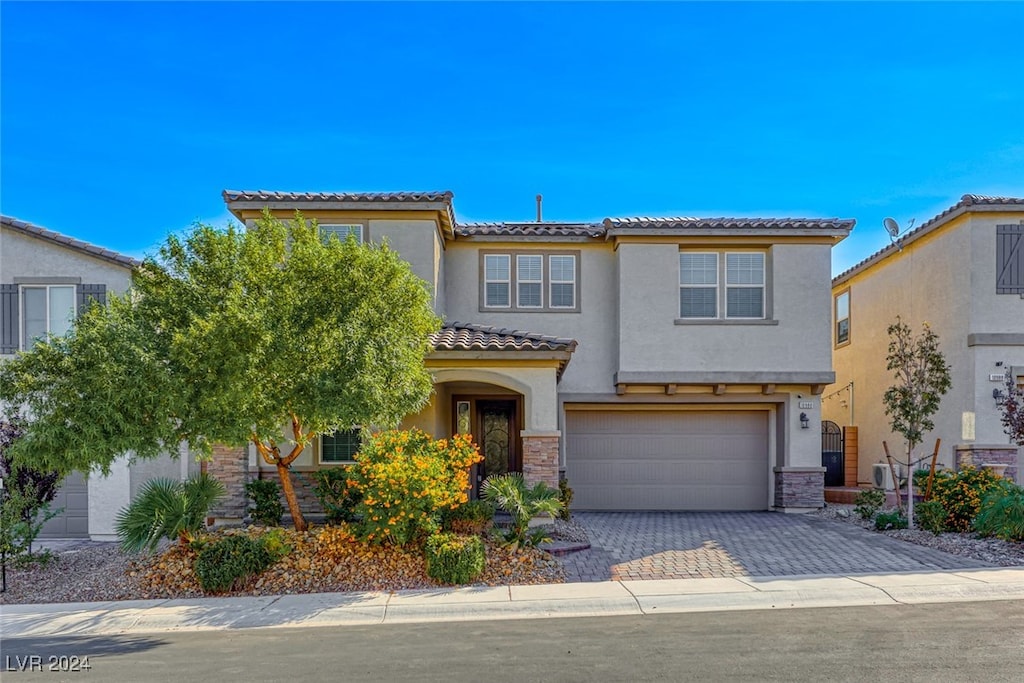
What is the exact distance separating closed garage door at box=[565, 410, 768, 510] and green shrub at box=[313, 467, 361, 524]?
6555 mm

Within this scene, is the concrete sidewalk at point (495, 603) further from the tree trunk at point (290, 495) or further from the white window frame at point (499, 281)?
the white window frame at point (499, 281)

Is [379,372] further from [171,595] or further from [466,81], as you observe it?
[466,81]

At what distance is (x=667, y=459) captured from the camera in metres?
16.8

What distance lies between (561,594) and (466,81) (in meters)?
9.35

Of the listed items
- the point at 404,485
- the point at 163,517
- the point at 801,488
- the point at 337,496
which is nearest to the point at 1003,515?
the point at 801,488

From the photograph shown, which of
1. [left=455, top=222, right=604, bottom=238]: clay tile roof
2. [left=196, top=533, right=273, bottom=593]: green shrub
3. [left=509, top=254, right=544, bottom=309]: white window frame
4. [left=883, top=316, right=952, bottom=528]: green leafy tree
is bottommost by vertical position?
[left=196, top=533, right=273, bottom=593]: green shrub

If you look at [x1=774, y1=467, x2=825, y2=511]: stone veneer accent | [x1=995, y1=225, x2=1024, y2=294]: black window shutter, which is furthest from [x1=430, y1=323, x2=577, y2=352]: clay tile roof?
[x1=995, y1=225, x2=1024, y2=294]: black window shutter

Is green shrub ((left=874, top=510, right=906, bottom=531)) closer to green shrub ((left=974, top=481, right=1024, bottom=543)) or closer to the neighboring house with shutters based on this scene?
green shrub ((left=974, top=481, right=1024, bottom=543))

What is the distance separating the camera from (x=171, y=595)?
9734 mm

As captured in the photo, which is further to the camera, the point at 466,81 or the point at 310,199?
the point at 310,199

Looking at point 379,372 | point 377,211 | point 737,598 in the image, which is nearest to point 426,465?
point 379,372

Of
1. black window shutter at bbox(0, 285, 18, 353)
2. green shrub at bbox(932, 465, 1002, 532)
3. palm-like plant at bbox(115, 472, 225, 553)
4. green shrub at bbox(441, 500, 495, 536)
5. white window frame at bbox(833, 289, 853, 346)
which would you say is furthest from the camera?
white window frame at bbox(833, 289, 853, 346)

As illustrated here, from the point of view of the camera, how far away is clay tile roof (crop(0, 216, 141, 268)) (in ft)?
46.8

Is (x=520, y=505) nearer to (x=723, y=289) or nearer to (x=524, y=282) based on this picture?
(x=524, y=282)
